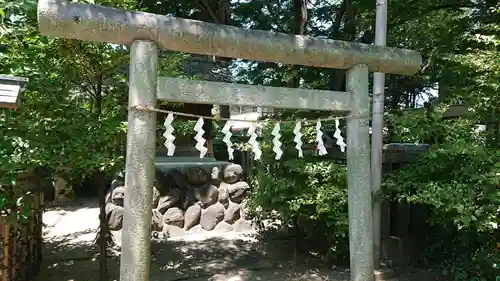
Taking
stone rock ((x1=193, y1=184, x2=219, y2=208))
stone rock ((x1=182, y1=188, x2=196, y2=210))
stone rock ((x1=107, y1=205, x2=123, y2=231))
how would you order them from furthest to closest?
stone rock ((x1=193, y1=184, x2=219, y2=208)) < stone rock ((x1=182, y1=188, x2=196, y2=210)) < stone rock ((x1=107, y1=205, x2=123, y2=231))

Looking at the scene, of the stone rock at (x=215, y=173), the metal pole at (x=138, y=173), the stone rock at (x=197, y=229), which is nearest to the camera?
the metal pole at (x=138, y=173)

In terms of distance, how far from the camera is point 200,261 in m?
5.75

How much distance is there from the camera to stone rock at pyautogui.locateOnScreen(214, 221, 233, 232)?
297 inches

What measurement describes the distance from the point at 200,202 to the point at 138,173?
4.94 m

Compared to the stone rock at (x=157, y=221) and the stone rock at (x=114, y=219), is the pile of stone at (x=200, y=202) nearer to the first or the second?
the stone rock at (x=157, y=221)

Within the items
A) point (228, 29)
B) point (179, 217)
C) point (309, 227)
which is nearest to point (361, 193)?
point (228, 29)

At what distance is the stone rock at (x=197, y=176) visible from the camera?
767 centimetres

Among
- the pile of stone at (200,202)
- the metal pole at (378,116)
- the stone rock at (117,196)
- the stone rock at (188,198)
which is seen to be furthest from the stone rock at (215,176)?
the metal pole at (378,116)

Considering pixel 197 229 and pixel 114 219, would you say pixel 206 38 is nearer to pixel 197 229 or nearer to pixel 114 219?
pixel 114 219

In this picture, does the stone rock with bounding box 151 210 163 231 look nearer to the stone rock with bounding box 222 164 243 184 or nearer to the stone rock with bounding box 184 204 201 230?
the stone rock with bounding box 184 204 201 230

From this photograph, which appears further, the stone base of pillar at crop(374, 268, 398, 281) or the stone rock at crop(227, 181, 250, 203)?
the stone rock at crop(227, 181, 250, 203)

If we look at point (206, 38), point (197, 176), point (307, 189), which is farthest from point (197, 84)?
point (197, 176)

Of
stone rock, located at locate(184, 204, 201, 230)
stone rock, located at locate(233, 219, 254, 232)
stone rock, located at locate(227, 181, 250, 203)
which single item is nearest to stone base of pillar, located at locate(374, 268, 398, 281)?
stone rock, located at locate(233, 219, 254, 232)

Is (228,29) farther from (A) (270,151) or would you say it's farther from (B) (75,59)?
(A) (270,151)
